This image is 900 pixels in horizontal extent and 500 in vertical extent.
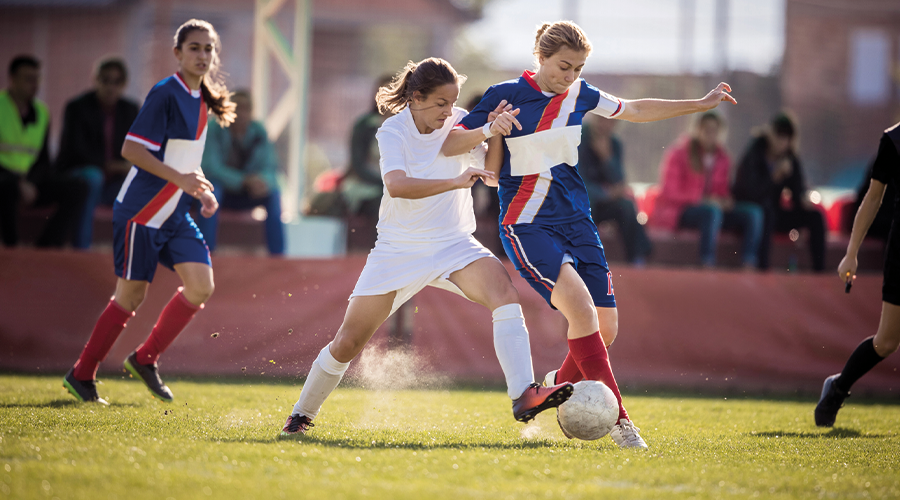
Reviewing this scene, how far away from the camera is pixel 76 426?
13.9 ft

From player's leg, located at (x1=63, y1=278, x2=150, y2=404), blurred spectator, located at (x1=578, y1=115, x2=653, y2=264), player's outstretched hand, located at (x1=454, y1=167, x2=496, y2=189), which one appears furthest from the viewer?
blurred spectator, located at (x1=578, y1=115, x2=653, y2=264)

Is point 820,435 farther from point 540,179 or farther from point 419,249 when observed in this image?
point 419,249

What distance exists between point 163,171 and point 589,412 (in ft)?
9.01

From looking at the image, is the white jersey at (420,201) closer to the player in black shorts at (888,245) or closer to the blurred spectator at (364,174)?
the player in black shorts at (888,245)

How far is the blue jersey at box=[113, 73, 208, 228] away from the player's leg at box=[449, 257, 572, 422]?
2007 mm

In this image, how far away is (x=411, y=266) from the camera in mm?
4145

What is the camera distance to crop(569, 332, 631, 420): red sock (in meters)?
4.12

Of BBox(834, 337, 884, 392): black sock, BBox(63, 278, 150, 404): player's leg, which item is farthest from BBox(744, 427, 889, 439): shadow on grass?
BBox(63, 278, 150, 404): player's leg

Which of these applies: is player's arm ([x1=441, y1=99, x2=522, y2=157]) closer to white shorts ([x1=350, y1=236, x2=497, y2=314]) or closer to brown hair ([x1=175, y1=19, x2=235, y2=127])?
white shorts ([x1=350, y1=236, x2=497, y2=314])

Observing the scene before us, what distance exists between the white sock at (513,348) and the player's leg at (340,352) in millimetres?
549

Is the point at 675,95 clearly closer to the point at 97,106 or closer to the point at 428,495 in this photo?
the point at 97,106

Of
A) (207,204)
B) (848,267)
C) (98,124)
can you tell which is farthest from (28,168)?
(848,267)

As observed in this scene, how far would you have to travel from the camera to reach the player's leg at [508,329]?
3809 millimetres

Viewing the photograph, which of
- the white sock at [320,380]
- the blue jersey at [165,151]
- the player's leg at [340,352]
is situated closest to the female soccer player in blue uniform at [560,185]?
the player's leg at [340,352]
